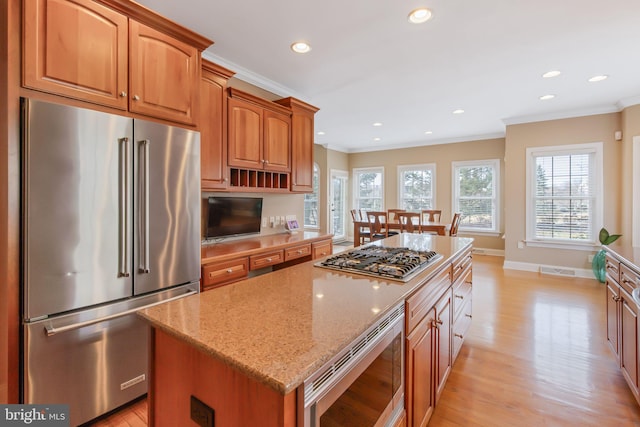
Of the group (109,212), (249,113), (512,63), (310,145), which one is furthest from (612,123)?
(109,212)

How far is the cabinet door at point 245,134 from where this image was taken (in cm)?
285

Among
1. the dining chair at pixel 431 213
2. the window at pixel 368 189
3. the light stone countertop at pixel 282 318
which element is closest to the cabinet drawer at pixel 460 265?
the light stone countertop at pixel 282 318

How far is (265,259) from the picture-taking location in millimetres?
2730

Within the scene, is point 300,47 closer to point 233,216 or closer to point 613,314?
point 233,216

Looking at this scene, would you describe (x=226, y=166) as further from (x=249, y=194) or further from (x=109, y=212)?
(x=109, y=212)

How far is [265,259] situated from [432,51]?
2.56m

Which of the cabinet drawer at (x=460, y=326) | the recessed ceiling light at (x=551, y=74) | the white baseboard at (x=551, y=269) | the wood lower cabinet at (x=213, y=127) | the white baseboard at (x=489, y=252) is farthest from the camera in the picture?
the white baseboard at (x=489, y=252)

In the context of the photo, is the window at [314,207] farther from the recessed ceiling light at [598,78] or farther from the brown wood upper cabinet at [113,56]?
the brown wood upper cabinet at [113,56]

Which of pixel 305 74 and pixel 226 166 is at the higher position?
pixel 305 74

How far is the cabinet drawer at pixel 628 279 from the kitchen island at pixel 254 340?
4.30 ft

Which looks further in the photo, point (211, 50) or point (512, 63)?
point (512, 63)

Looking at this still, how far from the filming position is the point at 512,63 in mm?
3137

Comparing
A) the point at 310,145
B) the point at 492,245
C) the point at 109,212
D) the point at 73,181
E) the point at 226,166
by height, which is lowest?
the point at 492,245

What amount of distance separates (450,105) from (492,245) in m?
3.72
